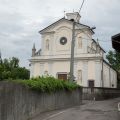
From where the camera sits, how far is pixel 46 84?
20.5m

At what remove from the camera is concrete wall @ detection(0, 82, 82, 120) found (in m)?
13.6

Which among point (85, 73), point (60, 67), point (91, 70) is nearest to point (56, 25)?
point (60, 67)

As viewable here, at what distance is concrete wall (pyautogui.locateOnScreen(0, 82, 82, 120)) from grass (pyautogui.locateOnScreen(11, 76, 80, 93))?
0.29 metres

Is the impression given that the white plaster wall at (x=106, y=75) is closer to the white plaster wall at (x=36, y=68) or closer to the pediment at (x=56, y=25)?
the pediment at (x=56, y=25)

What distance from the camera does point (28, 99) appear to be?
17.5m

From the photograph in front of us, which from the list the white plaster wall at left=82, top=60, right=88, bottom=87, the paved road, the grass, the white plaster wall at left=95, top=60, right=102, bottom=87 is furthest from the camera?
the white plaster wall at left=82, top=60, right=88, bottom=87

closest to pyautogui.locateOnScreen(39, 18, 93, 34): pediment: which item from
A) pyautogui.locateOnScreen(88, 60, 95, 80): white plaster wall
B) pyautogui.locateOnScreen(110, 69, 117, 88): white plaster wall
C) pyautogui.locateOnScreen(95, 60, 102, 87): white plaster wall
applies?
pyautogui.locateOnScreen(88, 60, 95, 80): white plaster wall

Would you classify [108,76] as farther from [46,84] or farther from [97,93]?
[46,84]

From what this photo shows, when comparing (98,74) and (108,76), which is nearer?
(98,74)

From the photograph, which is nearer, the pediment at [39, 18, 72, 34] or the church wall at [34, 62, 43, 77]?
the pediment at [39, 18, 72, 34]

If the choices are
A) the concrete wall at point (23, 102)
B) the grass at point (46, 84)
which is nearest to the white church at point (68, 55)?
the grass at point (46, 84)

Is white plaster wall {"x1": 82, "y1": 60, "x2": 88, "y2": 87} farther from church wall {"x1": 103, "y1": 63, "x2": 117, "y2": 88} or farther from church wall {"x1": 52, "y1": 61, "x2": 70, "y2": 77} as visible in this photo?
church wall {"x1": 103, "y1": 63, "x2": 117, "y2": 88}

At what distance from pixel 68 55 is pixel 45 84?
37.0 meters

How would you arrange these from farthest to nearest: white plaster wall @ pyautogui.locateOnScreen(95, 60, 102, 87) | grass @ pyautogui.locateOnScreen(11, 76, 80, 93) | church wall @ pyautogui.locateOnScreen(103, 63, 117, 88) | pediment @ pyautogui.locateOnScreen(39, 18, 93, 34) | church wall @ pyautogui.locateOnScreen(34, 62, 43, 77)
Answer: church wall @ pyautogui.locateOnScreen(103, 63, 117, 88) → church wall @ pyautogui.locateOnScreen(34, 62, 43, 77) → pediment @ pyautogui.locateOnScreen(39, 18, 93, 34) → white plaster wall @ pyautogui.locateOnScreen(95, 60, 102, 87) → grass @ pyautogui.locateOnScreen(11, 76, 80, 93)
